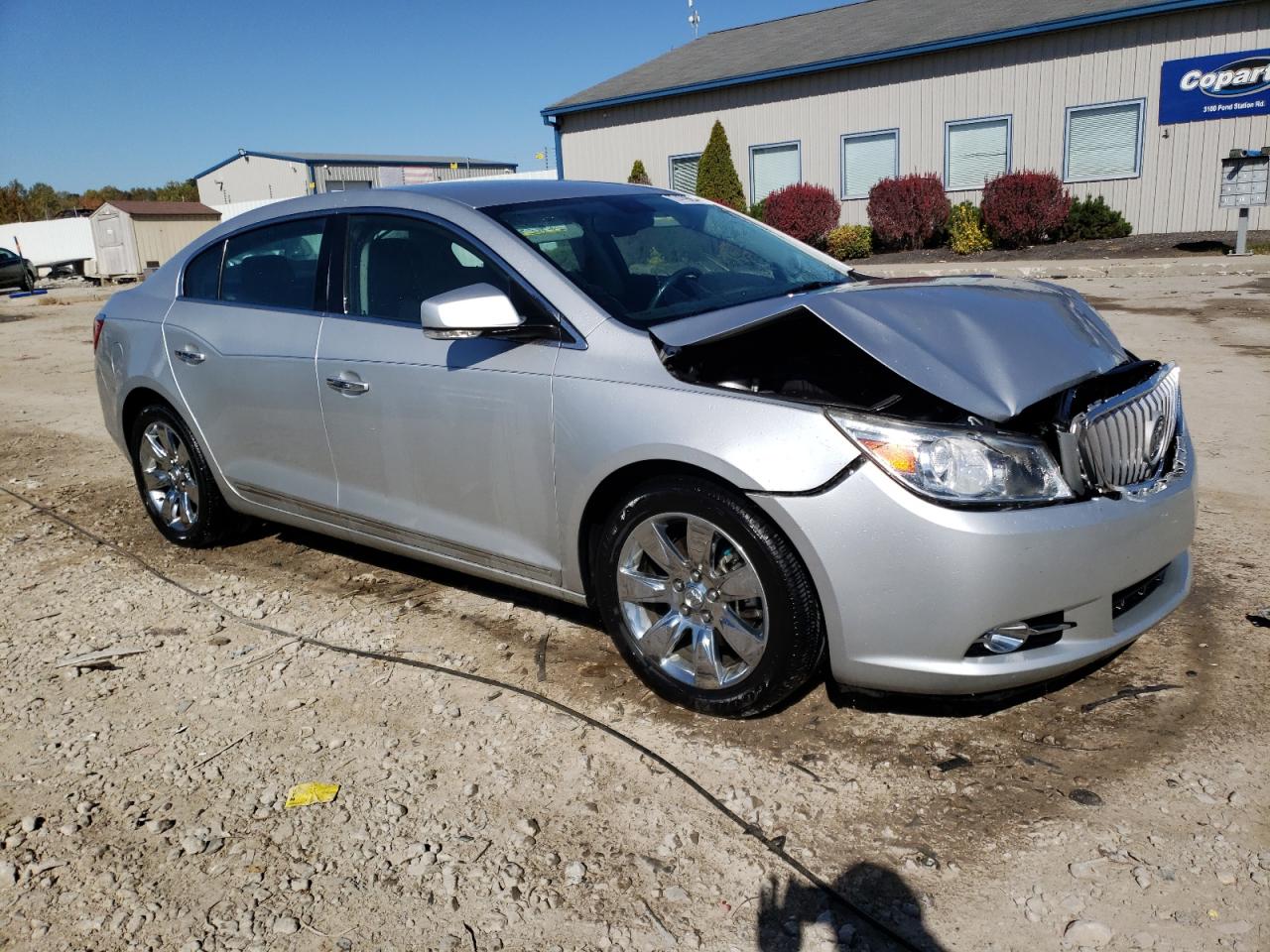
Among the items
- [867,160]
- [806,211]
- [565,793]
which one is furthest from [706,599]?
[867,160]

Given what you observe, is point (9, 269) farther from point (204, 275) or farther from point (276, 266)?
point (276, 266)

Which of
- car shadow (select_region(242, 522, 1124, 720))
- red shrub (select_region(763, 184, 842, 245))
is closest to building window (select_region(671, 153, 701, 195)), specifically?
red shrub (select_region(763, 184, 842, 245))

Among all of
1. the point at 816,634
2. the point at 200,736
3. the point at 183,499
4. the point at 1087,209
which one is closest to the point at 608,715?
the point at 816,634

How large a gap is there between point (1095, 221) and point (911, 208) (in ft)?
11.7

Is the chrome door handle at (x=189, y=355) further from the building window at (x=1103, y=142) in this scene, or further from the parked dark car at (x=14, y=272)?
the parked dark car at (x=14, y=272)

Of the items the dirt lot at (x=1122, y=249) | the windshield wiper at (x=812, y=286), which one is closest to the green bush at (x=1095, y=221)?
the dirt lot at (x=1122, y=249)

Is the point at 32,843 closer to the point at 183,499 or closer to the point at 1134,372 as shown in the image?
the point at 183,499

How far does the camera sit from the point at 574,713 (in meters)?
3.45

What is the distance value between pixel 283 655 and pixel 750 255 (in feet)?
7.90

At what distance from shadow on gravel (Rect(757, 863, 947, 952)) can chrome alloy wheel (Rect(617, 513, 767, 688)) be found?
76cm

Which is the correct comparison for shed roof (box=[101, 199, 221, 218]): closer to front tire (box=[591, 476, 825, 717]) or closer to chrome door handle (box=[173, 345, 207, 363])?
chrome door handle (box=[173, 345, 207, 363])

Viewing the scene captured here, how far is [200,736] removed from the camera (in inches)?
136

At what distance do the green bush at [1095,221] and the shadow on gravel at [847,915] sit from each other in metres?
20.4

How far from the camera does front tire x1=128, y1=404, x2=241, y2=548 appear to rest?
5059 millimetres
